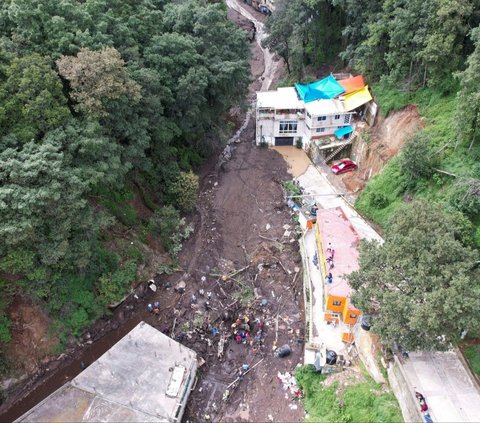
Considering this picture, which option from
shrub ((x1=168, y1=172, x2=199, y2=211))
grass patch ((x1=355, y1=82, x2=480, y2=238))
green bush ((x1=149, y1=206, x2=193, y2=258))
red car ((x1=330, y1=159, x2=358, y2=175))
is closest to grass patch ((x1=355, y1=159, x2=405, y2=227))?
grass patch ((x1=355, y1=82, x2=480, y2=238))

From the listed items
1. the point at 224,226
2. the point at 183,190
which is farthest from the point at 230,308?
the point at 183,190

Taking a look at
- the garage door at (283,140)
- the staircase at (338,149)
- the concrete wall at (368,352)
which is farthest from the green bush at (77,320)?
the garage door at (283,140)

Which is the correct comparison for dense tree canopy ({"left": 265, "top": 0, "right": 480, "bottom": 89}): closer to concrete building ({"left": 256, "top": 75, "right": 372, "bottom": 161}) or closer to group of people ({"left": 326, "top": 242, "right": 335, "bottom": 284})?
concrete building ({"left": 256, "top": 75, "right": 372, "bottom": 161})

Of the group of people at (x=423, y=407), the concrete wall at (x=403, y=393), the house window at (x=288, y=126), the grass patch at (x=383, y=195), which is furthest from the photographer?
the house window at (x=288, y=126)

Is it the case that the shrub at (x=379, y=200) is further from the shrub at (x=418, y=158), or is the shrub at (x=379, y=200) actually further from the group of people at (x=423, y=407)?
the group of people at (x=423, y=407)

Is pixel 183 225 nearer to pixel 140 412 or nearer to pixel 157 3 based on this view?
pixel 140 412

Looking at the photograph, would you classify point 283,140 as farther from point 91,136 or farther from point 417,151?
point 91,136

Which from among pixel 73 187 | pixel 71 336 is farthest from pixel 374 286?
pixel 71 336
